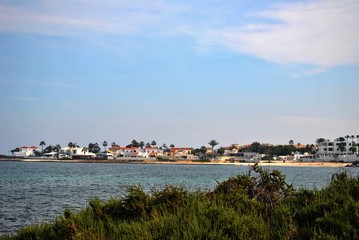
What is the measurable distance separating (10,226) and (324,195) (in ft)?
59.2

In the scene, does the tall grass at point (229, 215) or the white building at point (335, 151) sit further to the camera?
the white building at point (335, 151)

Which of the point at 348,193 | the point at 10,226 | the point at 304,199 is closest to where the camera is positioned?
the point at 348,193

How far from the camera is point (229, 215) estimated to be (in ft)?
35.9

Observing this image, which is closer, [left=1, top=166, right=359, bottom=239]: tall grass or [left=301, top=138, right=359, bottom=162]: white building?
[left=1, top=166, right=359, bottom=239]: tall grass

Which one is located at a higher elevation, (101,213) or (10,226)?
(101,213)

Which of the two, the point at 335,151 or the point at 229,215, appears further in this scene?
the point at 335,151

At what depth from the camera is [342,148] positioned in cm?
18700

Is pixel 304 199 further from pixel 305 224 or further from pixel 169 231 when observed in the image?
pixel 169 231

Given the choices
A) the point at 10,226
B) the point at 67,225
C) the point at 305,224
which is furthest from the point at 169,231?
the point at 10,226

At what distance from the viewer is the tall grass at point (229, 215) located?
10266mm

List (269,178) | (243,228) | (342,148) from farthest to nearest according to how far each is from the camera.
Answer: (342,148), (269,178), (243,228)

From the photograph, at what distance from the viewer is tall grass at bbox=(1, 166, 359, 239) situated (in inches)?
404

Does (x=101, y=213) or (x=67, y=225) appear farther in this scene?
(x=101, y=213)

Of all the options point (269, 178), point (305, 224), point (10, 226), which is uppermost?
point (269, 178)
